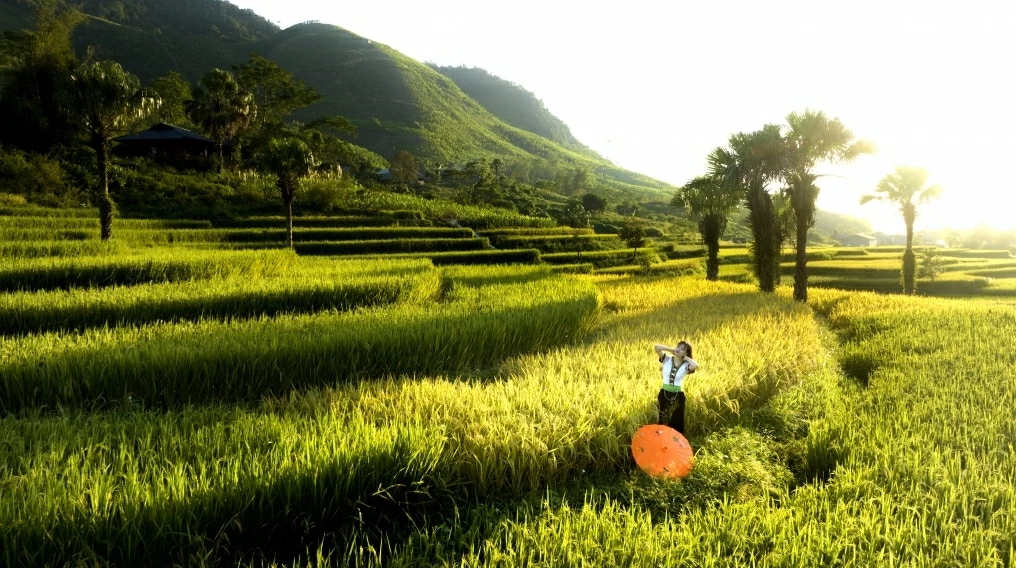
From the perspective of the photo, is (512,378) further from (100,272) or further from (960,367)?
(100,272)

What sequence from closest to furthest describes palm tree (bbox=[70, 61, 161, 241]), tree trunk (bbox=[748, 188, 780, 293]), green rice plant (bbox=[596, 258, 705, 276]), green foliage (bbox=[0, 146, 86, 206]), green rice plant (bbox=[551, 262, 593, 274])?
palm tree (bbox=[70, 61, 161, 241]), tree trunk (bbox=[748, 188, 780, 293]), green foliage (bbox=[0, 146, 86, 206]), green rice plant (bbox=[551, 262, 593, 274]), green rice plant (bbox=[596, 258, 705, 276])

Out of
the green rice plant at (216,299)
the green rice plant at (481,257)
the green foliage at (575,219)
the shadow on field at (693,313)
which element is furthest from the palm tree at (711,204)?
the green foliage at (575,219)

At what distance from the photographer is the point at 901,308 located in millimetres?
12219

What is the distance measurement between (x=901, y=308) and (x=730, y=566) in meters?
13.7

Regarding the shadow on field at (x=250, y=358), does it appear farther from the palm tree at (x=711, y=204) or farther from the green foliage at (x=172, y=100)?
the green foliage at (x=172, y=100)

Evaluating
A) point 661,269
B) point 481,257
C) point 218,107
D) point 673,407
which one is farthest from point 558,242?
point 673,407

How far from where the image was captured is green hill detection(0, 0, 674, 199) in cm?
9944

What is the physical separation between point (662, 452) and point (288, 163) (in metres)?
23.8

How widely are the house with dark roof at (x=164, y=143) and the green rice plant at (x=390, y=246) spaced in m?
22.6

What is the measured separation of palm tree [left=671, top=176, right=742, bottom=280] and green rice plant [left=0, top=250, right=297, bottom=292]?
17.3 metres

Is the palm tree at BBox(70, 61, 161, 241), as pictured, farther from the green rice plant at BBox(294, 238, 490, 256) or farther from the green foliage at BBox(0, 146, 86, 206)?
the green foliage at BBox(0, 146, 86, 206)

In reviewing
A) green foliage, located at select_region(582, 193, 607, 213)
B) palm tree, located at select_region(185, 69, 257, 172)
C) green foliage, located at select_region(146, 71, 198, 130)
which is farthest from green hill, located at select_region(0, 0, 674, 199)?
palm tree, located at select_region(185, 69, 257, 172)

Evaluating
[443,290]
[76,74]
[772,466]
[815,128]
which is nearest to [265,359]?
[772,466]

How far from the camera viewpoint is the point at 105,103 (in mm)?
16500
